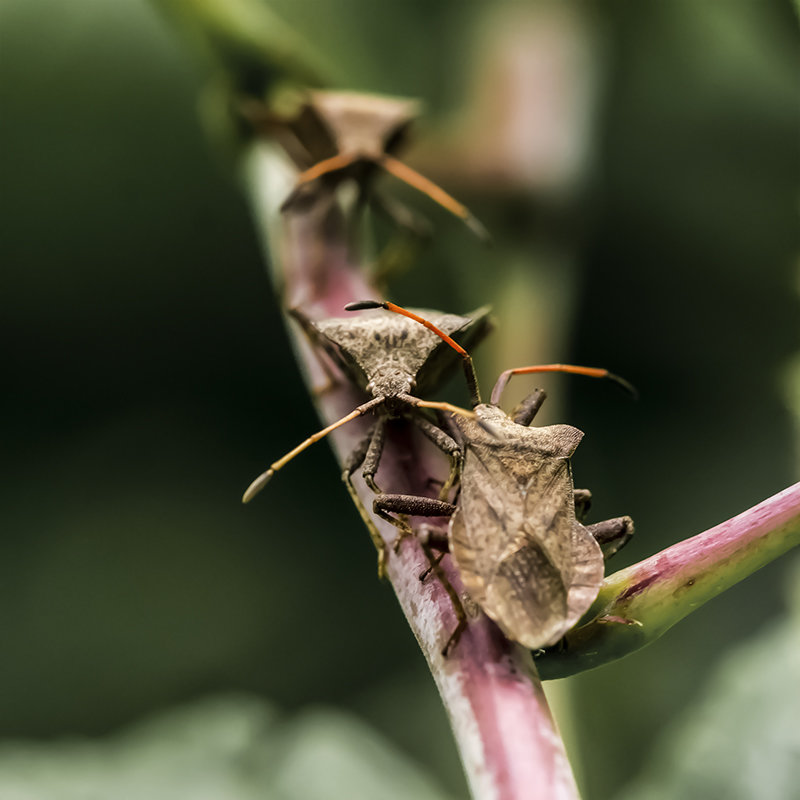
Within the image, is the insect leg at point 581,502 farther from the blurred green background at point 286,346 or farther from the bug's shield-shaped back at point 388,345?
the blurred green background at point 286,346

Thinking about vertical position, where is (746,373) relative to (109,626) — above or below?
above

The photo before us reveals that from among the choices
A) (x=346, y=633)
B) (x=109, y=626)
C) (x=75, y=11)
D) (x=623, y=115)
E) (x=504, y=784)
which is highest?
(x=75, y=11)

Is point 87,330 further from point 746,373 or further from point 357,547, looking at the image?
point 746,373

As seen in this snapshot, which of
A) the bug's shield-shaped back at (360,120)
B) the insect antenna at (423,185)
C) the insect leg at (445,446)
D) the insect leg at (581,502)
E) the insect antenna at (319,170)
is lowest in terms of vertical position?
the insect leg at (581,502)

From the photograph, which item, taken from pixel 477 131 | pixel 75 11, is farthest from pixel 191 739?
pixel 75 11

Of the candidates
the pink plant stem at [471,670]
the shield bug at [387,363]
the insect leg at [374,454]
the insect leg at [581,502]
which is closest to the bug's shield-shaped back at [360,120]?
the shield bug at [387,363]

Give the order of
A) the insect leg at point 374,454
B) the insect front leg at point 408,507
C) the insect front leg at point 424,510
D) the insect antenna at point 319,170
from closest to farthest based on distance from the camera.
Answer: the insect front leg at point 424,510, the insect front leg at point 408,507, the insect leg at point 374,454, the insect antenna at point 319,170

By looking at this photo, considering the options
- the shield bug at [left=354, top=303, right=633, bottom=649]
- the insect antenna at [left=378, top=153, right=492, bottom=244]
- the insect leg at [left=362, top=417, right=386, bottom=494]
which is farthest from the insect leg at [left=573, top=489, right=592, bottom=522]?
the insect antenna at [left=378, top=153, right=492, bottom=244]

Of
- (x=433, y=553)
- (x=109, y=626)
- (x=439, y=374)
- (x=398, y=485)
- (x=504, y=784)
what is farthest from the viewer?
(x=109, y=626)
